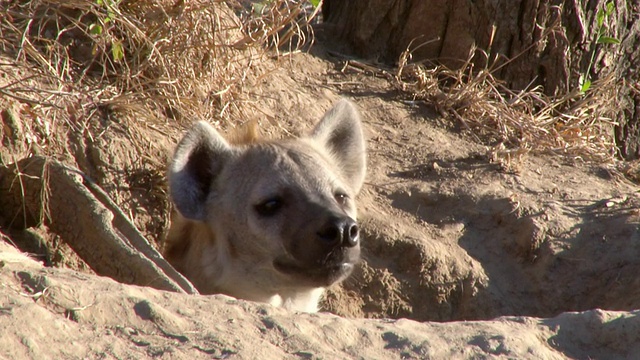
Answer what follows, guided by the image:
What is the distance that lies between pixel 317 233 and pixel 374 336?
2.69ft

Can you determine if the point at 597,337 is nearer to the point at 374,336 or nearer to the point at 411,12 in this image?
the point at 374,336

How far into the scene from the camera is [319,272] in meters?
3.19

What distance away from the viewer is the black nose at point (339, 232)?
306cm

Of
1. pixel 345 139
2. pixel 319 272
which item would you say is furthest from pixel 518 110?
pixel 319 272

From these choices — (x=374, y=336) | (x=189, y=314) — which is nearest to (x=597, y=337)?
(x=374, y=336)

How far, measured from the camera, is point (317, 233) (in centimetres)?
312

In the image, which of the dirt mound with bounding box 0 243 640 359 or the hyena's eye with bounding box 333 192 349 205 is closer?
the dirt mound with bounding box 0 243 640 359

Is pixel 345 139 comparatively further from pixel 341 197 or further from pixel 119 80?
pixel 119 80

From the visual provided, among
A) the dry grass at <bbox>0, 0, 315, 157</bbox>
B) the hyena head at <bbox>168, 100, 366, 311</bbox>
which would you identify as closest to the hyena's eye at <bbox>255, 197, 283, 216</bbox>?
the hyena head at <bbox>168, 100, 366, 311</bbox>

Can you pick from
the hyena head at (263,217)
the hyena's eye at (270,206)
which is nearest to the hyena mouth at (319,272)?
the hyena head at (263,217)

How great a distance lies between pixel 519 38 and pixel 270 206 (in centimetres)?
218

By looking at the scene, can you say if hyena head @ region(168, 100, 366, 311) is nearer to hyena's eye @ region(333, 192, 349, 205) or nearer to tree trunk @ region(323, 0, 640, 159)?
hyena's eye @ region(333, 192, 349, 205)

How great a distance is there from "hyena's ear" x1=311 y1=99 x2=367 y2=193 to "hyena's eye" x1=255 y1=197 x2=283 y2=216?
61 cm

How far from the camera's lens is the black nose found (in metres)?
Result: 3.06
